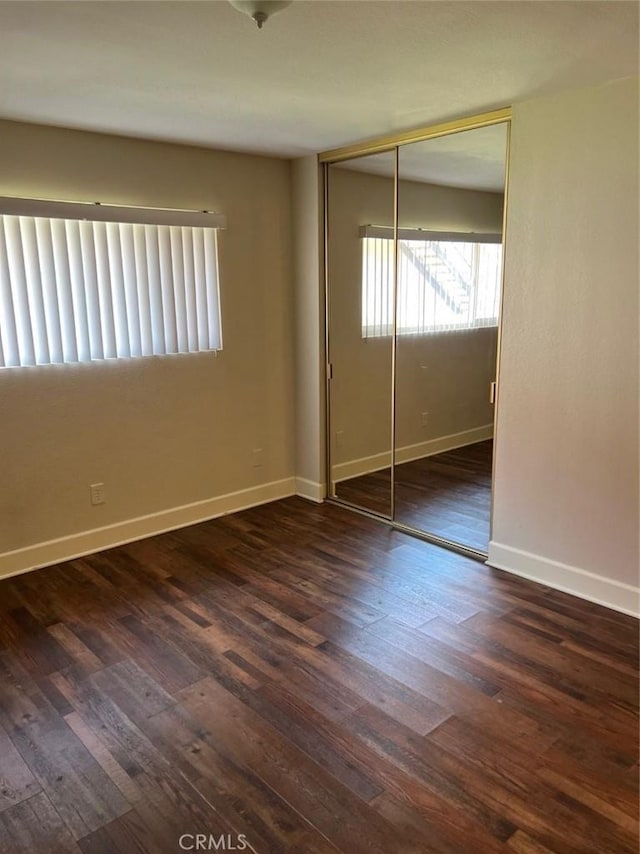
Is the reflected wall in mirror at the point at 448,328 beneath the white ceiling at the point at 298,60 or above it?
beneath

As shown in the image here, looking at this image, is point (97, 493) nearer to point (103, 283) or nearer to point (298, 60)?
point (103, 283)

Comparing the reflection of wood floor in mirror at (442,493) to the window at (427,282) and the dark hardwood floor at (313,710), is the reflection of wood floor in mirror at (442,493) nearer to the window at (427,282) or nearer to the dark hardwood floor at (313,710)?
the dark hardwood floor at (313,710)

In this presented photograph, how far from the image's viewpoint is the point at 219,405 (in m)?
4.18

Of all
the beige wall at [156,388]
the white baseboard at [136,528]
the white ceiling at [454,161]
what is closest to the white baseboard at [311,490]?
the white baseboard at [136,528]

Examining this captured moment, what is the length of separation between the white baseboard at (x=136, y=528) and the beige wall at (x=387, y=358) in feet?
2.01

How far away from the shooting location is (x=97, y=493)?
369 cm

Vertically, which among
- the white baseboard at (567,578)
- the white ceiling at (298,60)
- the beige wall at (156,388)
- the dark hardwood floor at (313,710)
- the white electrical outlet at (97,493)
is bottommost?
the dark hardwood floor at (313,710)

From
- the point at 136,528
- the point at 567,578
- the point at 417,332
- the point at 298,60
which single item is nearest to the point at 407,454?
the point at 417,332

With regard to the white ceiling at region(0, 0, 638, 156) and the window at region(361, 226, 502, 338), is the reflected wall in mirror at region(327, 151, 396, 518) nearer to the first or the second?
the window at region(361, 226, 502, 338)

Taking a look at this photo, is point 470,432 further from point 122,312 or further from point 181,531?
point 122,312

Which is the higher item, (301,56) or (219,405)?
(301,56)

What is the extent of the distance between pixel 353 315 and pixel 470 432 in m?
1.14

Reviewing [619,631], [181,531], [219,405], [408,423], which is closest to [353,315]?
[408,423]

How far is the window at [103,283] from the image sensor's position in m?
3.22
